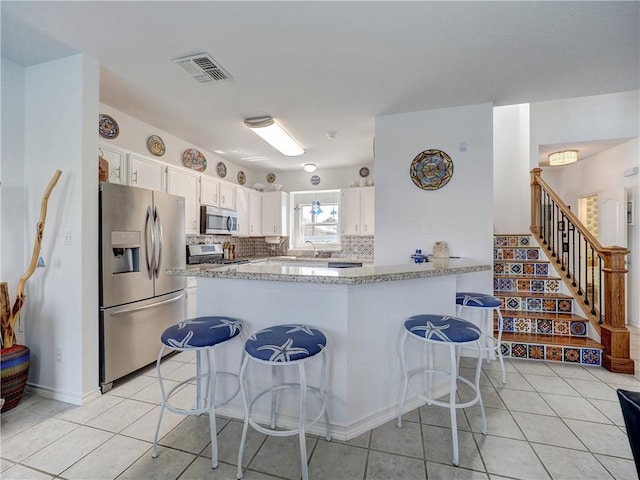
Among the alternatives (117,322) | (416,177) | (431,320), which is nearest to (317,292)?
(431,320)

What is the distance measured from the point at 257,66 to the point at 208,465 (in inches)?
110

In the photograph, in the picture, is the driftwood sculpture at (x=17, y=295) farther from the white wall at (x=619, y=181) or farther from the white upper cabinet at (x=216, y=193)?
the white wall at (x=619, y=181)

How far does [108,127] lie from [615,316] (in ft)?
17.9

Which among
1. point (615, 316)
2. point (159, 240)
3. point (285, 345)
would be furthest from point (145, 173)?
point (615, 316)

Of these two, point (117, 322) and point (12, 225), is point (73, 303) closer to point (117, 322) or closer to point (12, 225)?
point (117, 322)

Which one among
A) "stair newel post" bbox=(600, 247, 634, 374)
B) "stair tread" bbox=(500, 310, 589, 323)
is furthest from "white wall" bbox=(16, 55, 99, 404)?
"stair newel post" bbox=(600, 247, 634, 374)

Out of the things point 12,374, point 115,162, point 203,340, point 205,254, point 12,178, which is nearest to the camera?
point 203,340

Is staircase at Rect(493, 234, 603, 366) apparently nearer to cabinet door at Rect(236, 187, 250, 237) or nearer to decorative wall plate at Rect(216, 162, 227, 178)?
cabinet door at Rect(236, 187, 250, 237)

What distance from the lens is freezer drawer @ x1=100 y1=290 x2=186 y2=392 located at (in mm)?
2375

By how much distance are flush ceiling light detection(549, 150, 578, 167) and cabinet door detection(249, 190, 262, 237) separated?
5.07m

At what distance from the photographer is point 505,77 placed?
257 centimetres

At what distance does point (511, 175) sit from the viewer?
5.08 metres

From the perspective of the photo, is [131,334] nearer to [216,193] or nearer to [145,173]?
[145,173]

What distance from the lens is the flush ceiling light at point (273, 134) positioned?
3.39 meters
